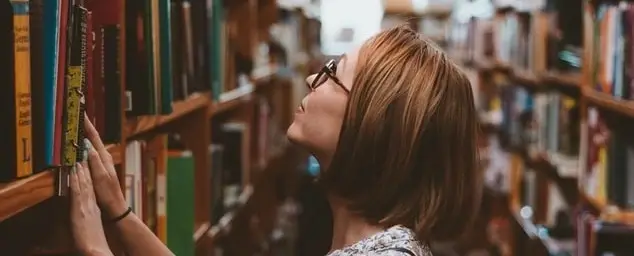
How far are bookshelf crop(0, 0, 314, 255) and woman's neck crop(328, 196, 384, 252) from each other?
38 cm

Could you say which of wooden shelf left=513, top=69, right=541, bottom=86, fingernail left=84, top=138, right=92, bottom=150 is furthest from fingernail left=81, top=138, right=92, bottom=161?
wooden shelf left=513, top=69, right=541, bottom=86

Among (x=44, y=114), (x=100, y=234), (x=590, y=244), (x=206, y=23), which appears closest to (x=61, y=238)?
(x=100, y=234)

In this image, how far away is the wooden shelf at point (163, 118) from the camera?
180cm

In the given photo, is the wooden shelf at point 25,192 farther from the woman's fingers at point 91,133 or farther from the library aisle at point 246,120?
the woman's fingers at point 91,133

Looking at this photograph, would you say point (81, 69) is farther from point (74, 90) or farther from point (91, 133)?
point (91, 133)

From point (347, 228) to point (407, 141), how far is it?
0.21 meters

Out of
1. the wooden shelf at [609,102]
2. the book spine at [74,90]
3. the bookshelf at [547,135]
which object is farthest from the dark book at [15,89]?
the wooden shelf at [609,102]

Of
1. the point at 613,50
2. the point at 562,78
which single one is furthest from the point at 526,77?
the point at 613,50

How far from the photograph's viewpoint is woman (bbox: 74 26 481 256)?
1.56 metres

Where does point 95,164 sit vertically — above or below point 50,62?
below

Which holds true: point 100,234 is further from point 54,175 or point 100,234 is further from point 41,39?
point 41,39

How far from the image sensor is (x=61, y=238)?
1.49 metres

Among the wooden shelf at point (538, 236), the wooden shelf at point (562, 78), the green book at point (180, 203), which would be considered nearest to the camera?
the green book at point (180, 203)

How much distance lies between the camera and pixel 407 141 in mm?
1569
